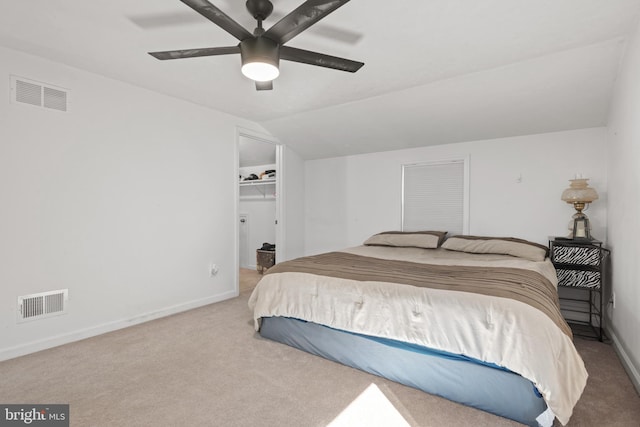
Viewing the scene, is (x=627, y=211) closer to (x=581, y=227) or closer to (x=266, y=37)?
(x=581, y=227)

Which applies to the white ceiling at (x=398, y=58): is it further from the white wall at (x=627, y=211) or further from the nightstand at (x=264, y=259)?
the nightstand at (x=264, y=259)

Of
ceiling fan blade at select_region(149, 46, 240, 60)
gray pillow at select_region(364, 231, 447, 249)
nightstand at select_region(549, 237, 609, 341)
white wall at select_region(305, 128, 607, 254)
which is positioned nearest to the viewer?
ceiling fan blade at select_region(149, 46, 240, 60)

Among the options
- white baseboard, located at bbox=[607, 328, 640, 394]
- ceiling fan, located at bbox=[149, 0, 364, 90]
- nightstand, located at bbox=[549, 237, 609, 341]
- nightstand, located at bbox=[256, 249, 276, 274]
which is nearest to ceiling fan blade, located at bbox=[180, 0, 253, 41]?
ceiling fan, located at bbox=[149, 0, 364, 90]

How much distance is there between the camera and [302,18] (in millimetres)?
1644

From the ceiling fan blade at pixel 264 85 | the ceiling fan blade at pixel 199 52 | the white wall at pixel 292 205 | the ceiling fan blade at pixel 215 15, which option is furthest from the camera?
the white wall at pixel 292 205

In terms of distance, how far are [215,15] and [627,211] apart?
286cm

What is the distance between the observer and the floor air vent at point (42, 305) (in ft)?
8.24

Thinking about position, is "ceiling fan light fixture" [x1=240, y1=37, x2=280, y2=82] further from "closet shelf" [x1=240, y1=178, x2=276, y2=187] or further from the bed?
"closet shelf" [x1=240, y1=178, x2=276, y2=187]

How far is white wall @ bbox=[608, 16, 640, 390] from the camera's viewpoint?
6.47 ft

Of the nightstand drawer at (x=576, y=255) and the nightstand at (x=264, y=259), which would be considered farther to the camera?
the nightstand at (x=264, y=259)

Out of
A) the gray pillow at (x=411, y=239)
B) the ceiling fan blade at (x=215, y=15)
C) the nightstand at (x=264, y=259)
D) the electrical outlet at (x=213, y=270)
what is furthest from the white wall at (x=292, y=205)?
the ceiling fan blade at (x=215, y=15)

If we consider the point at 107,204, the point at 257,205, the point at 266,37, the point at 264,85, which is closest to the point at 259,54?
the point at 266,37

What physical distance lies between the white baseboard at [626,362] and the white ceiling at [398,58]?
205 cm

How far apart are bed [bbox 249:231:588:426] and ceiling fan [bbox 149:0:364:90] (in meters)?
1.48
